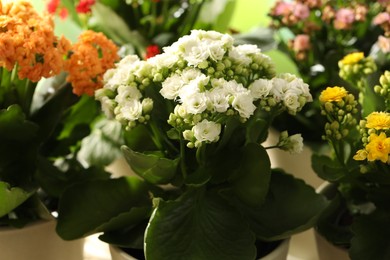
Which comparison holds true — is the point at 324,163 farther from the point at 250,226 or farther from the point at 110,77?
the point at 110,77

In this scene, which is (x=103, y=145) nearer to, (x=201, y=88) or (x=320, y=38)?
(x=201, y=88)

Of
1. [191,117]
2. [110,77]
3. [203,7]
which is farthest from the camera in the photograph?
[203,7]

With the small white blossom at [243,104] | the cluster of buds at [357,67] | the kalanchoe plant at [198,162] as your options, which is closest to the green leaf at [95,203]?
the kalanchoe plant at [198,162]

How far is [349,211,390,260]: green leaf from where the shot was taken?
2.74ft

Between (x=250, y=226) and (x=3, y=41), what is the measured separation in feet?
1.25

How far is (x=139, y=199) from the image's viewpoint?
2.94 ft

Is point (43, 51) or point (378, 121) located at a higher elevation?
point (43, 51)

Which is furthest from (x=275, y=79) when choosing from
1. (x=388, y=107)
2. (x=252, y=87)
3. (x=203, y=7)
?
(x=203, y=7)

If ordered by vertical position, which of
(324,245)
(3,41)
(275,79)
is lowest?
(324,245)

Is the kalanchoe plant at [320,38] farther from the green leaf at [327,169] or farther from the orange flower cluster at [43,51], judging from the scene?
the orange flower cluster at [43,51]

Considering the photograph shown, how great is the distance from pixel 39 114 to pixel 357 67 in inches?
17.9

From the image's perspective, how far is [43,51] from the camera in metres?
0.82

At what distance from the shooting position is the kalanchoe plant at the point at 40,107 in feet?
2.69

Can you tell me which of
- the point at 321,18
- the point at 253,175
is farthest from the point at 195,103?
the point at 321,18
